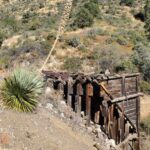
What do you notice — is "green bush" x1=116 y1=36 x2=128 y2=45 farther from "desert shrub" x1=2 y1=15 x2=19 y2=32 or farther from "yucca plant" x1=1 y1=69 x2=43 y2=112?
"yucca plant" x1=1 y1=69 x2=43 y2=112

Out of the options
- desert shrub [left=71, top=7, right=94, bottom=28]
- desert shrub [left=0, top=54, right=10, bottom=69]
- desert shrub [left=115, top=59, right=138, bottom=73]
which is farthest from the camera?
desert shrub [left=71, top=7, right=94, bottom=28]

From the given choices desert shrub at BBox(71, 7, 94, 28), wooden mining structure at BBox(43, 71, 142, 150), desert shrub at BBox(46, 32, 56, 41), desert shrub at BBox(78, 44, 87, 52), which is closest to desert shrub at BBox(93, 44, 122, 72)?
desert shrub at BBox(78, 44, 87, 52)

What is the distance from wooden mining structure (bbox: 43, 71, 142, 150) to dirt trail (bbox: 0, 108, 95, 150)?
1678 mm

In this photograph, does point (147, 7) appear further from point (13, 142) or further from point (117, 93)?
point (13, 142)

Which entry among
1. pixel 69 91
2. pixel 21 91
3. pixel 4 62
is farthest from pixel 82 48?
pixel 21 91

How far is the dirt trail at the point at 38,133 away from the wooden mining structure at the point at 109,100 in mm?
1678

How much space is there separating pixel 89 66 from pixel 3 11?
1057 inches

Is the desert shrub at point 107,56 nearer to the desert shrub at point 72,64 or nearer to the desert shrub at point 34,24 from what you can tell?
the desert shrub at point 72,64

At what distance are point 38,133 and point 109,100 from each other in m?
3.95

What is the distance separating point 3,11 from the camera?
53875mm

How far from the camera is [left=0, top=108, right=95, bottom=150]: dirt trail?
31.2 ft

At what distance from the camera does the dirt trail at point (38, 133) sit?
9516mm

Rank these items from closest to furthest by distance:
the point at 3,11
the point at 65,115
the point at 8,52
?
1. the point at 65,115
2. the point at 8,52
3. the point at 3,11

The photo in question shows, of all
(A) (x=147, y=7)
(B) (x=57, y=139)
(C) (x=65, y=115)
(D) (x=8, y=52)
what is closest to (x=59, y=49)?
(D) (x=8, y=52)
